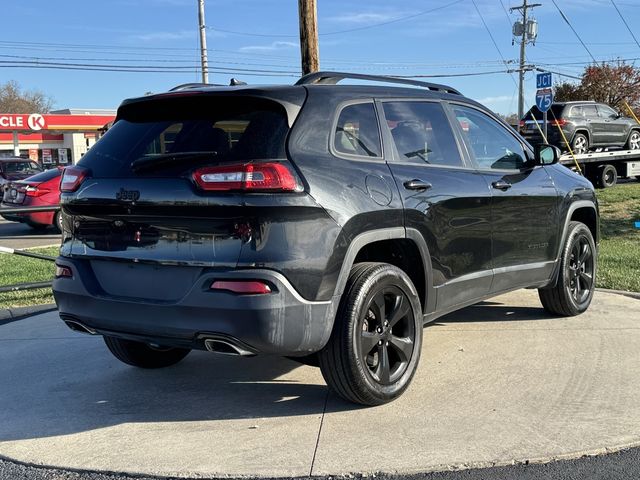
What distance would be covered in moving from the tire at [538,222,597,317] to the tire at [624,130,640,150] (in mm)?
18042

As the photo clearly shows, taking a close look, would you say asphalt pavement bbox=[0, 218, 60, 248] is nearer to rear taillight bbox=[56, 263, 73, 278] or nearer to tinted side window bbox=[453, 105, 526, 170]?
rear taillight bbox=[56, 263, 73, 278]

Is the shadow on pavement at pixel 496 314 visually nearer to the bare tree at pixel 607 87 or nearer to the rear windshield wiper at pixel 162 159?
the rear windshield wiper at pixel 162 159

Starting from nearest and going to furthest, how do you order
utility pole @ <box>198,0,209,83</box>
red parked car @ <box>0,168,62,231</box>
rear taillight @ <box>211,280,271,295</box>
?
1. rear taillight @ <box>211,280,271,295</box>
2. red parked car @ <box>0,168,62,231</box>
3. utility pole @ <box>198,0,209,83</box>

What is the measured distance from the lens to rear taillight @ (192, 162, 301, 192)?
355 cm

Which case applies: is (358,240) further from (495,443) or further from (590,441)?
(590,441)

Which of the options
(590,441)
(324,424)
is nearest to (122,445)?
(324,424)

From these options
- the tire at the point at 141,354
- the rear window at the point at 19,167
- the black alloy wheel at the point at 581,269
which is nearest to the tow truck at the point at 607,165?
the black alloy wheel at the point at 581,269

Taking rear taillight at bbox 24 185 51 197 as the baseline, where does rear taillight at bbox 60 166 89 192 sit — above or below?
above

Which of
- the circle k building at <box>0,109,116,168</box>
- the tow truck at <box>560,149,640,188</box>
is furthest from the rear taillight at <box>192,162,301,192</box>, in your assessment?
the circle k building at <box>0,109,116,168</box>

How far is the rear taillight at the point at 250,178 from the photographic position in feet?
11.7

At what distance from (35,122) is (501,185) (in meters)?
53.1

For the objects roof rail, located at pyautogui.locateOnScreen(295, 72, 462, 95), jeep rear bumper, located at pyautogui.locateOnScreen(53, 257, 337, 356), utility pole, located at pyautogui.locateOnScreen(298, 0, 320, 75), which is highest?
utility pole, located at pyautogui.locateOnScreen(298, 0, 320, 75)

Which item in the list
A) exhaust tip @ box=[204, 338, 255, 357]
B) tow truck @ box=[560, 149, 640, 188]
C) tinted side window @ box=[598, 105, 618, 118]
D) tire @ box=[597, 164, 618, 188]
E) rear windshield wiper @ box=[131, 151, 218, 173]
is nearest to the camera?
exhaust tip @ box=[204, 338, 255, 357]

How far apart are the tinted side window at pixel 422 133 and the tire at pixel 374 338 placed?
0.88 m
